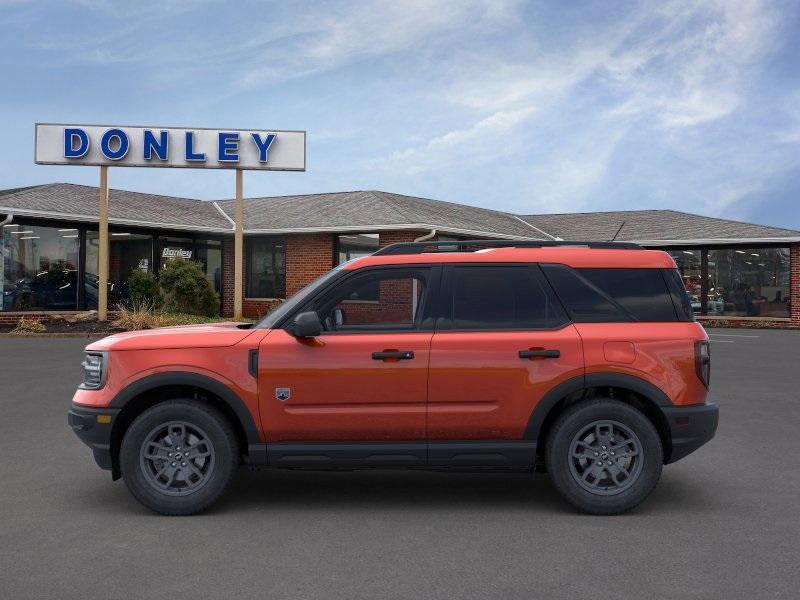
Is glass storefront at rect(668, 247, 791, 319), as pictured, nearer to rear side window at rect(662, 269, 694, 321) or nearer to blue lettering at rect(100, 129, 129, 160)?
blue lettering at rect(100, 129, 129, 160)

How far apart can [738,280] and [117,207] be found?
22.8 meters

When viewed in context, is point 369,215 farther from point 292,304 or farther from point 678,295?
point 678,295

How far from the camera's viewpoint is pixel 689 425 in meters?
5.81

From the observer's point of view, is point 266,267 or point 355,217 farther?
point 266,267

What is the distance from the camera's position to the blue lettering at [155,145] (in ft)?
82.8

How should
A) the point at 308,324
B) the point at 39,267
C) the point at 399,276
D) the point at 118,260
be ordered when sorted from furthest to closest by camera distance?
the point at 118,260, the point at 39,267, the point at 399,276, the point at 308,324

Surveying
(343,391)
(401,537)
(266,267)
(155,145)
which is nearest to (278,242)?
(266,267)

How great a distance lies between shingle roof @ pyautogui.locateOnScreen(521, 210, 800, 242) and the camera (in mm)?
31156

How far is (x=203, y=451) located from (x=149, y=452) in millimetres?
369

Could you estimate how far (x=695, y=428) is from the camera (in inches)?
229

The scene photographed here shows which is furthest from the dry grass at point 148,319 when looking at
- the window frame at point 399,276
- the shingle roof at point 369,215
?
the window frame at point 399,276

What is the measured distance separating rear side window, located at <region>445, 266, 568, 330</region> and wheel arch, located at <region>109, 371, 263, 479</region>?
1.60m

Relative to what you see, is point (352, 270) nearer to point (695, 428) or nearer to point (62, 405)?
point (695, 428)

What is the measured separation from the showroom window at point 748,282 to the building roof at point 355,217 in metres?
0.89
